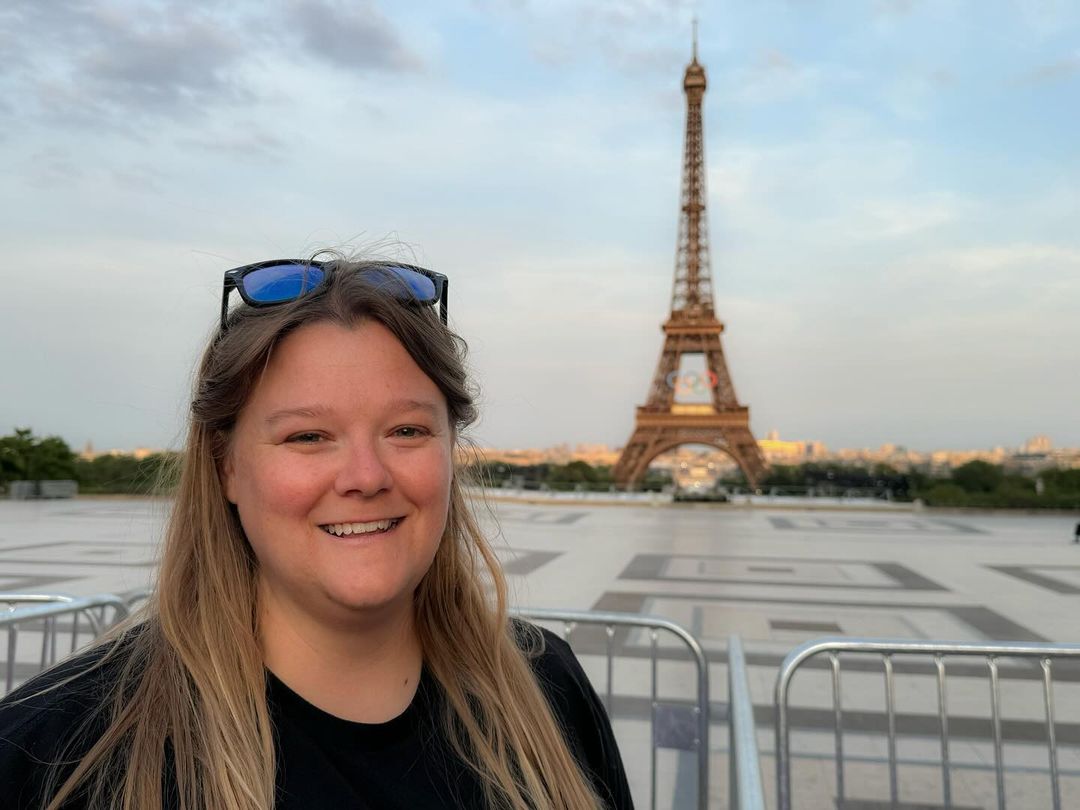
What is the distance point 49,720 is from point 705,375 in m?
32.3

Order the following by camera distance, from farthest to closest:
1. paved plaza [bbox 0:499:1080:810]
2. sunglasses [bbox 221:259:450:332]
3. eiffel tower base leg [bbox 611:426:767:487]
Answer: eiffel tower base leg [bbox 611:426:767:487]
paved plaza [bbox 0:499:1080:810]
sunglasses [bbox 221:259:450:332]

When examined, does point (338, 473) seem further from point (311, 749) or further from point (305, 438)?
point (311, 749)

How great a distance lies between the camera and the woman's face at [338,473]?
113 cm

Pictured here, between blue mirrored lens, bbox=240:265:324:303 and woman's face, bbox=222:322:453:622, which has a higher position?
blue mirrored lens, bbox=240:265:324:303

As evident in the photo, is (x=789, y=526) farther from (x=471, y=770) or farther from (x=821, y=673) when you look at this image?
(x=471, y=770)

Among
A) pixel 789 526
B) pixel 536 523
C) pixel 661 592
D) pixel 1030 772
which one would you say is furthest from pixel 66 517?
pixel 1030 772

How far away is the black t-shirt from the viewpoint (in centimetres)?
97

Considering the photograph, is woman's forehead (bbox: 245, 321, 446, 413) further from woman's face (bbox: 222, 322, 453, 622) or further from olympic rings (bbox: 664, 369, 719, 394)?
olympic rings (bbox: 664, 369, 719, 394)

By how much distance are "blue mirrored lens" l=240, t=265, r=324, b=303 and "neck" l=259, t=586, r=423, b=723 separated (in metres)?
0.43

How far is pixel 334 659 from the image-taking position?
1.19 m

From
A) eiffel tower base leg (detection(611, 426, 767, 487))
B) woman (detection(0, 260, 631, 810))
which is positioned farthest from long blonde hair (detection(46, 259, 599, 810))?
eiffel tower base leg (detection(611, 426, 767, 487))

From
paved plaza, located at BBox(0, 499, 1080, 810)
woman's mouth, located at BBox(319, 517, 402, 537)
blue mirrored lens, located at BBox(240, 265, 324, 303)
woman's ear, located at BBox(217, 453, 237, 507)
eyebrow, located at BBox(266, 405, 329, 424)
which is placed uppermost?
blue mirrored lens, located at BBox(240, 265, 324, 303)

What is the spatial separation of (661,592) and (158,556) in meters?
6.89

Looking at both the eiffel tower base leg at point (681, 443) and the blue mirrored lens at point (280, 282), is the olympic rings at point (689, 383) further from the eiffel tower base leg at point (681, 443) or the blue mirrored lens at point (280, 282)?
the blue mirrored lens at point (280, 282)
